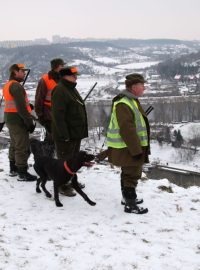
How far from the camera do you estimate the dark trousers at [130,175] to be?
4988 mm

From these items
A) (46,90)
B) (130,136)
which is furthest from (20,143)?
(130,136)

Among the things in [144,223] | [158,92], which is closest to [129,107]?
[144,223]

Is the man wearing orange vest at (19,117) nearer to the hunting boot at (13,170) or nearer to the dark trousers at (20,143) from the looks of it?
the dark trousers at (20,143)

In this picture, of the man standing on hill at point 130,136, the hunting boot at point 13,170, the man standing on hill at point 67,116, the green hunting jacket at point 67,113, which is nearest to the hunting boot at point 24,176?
the hunting boot at point 13,170

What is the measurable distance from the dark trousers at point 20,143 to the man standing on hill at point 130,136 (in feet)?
5.95

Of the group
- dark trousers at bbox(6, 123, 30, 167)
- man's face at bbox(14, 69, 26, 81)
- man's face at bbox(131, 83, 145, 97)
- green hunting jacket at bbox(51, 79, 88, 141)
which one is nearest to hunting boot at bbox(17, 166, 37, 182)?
dark trousers at bbox(6, 123, 30, 167)

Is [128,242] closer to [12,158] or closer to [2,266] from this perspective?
[2,266]

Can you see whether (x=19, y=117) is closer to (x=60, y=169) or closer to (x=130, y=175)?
→ (x=60, y=169)

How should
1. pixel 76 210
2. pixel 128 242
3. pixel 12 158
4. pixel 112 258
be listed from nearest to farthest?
pixel 112 258 < pixel 128 242 < pixel 76 210 < pixel 12 158

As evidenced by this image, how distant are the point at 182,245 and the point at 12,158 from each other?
3637mm

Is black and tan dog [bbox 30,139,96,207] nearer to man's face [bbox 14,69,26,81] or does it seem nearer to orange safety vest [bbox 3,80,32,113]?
orange safety vest [bbox 3,80,32,113]

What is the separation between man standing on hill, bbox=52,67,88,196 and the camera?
5152 mm

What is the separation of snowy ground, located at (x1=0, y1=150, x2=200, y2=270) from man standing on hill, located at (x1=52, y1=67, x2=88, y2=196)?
0.85 meters

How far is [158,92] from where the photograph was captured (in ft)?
352
